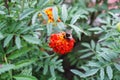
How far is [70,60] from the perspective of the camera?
6.85 ft

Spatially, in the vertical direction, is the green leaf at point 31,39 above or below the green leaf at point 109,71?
above

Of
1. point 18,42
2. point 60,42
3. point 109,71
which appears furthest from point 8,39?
point 109,71

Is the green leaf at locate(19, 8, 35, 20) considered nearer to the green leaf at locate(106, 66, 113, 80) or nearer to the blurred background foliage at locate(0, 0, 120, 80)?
the blurred background foliage at locate(0, 0, 120, 80)

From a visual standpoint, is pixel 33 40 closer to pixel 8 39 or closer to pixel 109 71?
pixel 8 39

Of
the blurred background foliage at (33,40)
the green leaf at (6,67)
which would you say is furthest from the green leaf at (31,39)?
the green leaf at (6,67)

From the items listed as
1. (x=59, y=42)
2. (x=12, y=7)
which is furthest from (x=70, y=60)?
(x=12, y=7)

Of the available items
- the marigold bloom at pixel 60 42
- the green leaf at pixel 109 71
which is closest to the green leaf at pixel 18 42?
the marigold bloom at pixel 60 42

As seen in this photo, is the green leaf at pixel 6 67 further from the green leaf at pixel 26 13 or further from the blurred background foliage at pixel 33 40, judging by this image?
the green leaf at pixel 26 13

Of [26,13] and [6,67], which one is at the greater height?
[26,13]

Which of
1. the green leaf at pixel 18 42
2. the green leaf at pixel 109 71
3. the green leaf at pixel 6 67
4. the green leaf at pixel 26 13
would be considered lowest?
the green leaf at pixel 109 71

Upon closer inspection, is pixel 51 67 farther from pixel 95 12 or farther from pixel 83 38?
pixel 95 12

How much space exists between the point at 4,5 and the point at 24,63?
0.26 metres

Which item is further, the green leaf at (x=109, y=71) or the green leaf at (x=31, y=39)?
the green leaf at (x=109, y=71)

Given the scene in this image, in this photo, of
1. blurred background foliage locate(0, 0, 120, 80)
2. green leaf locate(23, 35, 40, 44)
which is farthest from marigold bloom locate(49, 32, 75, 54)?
green leaf locate(23, 35, 40, 44)
